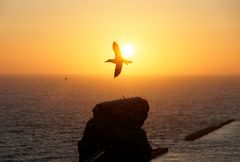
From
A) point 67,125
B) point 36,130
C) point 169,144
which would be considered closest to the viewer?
point 169,144

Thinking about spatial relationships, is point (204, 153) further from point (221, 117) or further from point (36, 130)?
point (221, 117)

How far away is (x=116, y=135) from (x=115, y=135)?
13cm

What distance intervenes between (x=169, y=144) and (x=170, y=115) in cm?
5800

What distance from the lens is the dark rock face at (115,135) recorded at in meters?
57.2

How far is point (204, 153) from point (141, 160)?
25.7 m

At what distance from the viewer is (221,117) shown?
144375 mm

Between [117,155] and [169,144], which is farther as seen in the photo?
[169,144]

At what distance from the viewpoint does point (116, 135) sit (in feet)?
189

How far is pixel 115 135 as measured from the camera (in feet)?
189

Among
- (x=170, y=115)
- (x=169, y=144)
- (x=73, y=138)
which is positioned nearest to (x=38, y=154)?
(x=73, y=138)

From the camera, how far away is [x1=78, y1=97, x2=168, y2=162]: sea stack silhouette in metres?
57.2

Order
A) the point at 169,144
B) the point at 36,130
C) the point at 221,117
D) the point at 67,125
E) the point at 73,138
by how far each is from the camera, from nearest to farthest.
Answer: the point at 169,144 < the point at 73,138 < the point at 36,130 < the point at 67,125 < the point at 221,117

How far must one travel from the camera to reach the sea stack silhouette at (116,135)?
188ft

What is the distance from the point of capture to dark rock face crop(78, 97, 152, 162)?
57.2m
